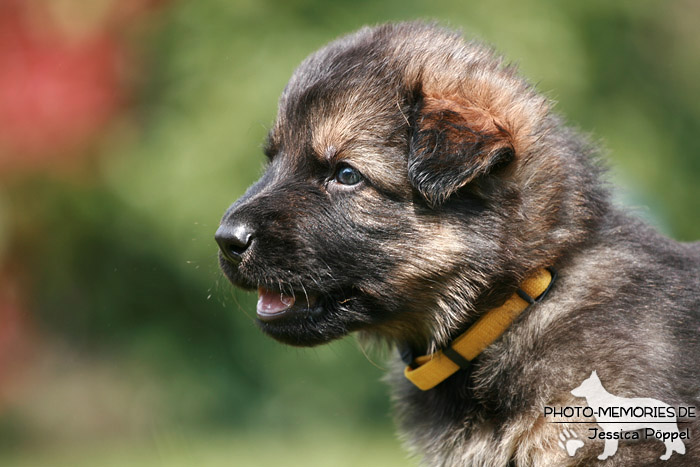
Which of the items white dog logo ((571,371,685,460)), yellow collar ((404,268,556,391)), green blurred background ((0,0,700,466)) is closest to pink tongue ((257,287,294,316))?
yellow collar ((404,268,556,391))

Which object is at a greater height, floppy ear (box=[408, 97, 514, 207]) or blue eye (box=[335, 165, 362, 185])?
blue eye (box=[335, 165, 362, 185])

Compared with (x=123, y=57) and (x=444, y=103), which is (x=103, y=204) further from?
(x=444, y=103)

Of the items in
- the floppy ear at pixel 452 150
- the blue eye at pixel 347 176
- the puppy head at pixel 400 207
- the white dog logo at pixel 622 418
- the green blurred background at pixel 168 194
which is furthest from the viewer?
the green blurred background at pixel 168 194

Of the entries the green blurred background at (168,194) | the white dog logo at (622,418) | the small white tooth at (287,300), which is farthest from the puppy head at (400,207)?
the green blurred background at (168,194)

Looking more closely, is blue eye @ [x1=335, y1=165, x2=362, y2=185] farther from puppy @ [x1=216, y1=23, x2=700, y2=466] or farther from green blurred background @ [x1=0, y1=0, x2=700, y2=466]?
green blurred background @ [x1=0, y1=0, x2=700, y2=466]

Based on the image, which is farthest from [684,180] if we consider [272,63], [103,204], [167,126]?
[103,204]

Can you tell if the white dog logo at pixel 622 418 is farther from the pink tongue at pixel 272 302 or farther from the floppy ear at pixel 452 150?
the pink tongue at pixel 272 302

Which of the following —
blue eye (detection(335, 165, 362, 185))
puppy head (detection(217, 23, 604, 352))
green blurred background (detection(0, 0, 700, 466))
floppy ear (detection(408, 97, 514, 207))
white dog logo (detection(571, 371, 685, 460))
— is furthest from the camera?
green blurred background (detection(0, 0, 700, 466))

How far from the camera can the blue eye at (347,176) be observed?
3.57m

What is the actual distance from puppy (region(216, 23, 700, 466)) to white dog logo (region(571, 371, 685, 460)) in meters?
0.04

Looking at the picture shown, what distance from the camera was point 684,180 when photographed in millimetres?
8602

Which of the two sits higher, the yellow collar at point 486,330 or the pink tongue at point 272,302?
the pink tongue at point 272,302

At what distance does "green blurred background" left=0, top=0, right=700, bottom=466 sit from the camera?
24.9ft

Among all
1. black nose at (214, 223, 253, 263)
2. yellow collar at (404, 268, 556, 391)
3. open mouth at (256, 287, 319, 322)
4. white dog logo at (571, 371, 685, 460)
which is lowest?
white dog logo at (571, 371, 685, 460)
